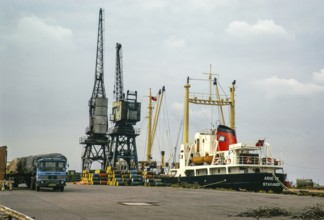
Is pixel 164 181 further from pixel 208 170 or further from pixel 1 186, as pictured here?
pixel 1 186

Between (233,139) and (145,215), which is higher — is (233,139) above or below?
above

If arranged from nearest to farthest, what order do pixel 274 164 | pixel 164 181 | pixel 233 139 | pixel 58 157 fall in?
pixel 58 157 → pixel 274 164 → pixel 233 139 → pixel 164 181

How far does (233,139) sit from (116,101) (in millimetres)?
40960

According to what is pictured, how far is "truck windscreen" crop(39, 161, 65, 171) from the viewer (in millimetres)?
33188

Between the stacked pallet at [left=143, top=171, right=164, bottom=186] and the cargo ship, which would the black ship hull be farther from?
the stacked pallet at [left=143, top=171, right=164, bottom=186]

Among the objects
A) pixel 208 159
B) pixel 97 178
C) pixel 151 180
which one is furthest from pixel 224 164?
pixel 97 178

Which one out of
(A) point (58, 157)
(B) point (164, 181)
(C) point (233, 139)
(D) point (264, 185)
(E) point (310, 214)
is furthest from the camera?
(B) point (164, 181)

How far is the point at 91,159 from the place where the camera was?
8588 centimetres

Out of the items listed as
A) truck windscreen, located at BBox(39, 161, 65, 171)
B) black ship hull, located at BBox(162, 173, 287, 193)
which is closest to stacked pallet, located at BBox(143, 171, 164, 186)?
black ship hull, located at BBox(162, 173, 287, 193)

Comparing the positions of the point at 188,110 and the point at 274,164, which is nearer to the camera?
the point at 274,164

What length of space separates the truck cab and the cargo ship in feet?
54.5

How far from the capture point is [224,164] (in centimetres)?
4419

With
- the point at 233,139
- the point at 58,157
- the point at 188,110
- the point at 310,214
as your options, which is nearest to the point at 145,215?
the point at 310,214

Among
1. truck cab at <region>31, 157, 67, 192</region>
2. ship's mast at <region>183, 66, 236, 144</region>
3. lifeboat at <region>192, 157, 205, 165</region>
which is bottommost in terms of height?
truck cab at <region>31, 157, 67, 192</region>
